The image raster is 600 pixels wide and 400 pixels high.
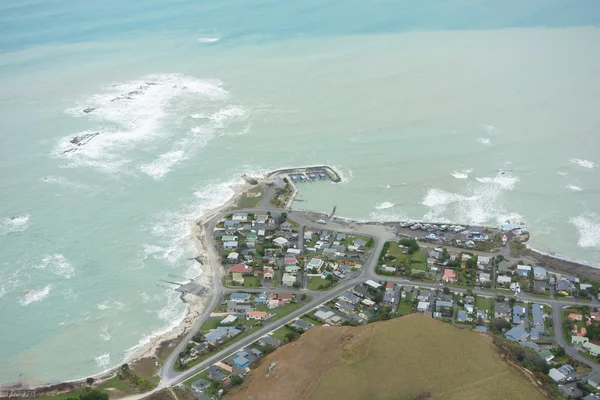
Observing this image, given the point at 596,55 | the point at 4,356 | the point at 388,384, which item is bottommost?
the point at 4,356

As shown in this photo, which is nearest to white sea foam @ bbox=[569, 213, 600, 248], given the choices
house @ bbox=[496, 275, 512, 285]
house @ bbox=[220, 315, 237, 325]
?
house @ bbox=[496, 275, 512, 285]

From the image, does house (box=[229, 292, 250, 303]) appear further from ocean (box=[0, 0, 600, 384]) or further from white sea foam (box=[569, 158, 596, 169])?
white sea foam (box=[569, 158, 596, 169])

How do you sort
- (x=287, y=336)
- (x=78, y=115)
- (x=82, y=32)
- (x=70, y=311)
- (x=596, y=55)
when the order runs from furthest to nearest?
1. (x=82, y=32)
2. (x=596, y=55)
3. (x=78, y=115)
4. (x=70, y=311)
5. (x=287, y=336)

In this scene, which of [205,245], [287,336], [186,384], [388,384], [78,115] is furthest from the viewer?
[78,115]

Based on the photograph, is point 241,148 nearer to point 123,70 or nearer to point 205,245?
point 205,245

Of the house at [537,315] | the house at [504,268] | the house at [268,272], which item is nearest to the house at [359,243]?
the house at [268,272]

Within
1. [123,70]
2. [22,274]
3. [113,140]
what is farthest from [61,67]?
[22,274]

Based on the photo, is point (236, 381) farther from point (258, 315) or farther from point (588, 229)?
point (588, 229)

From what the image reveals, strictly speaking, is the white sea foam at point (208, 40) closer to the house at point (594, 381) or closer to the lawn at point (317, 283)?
the lawn at point (317, 283)
